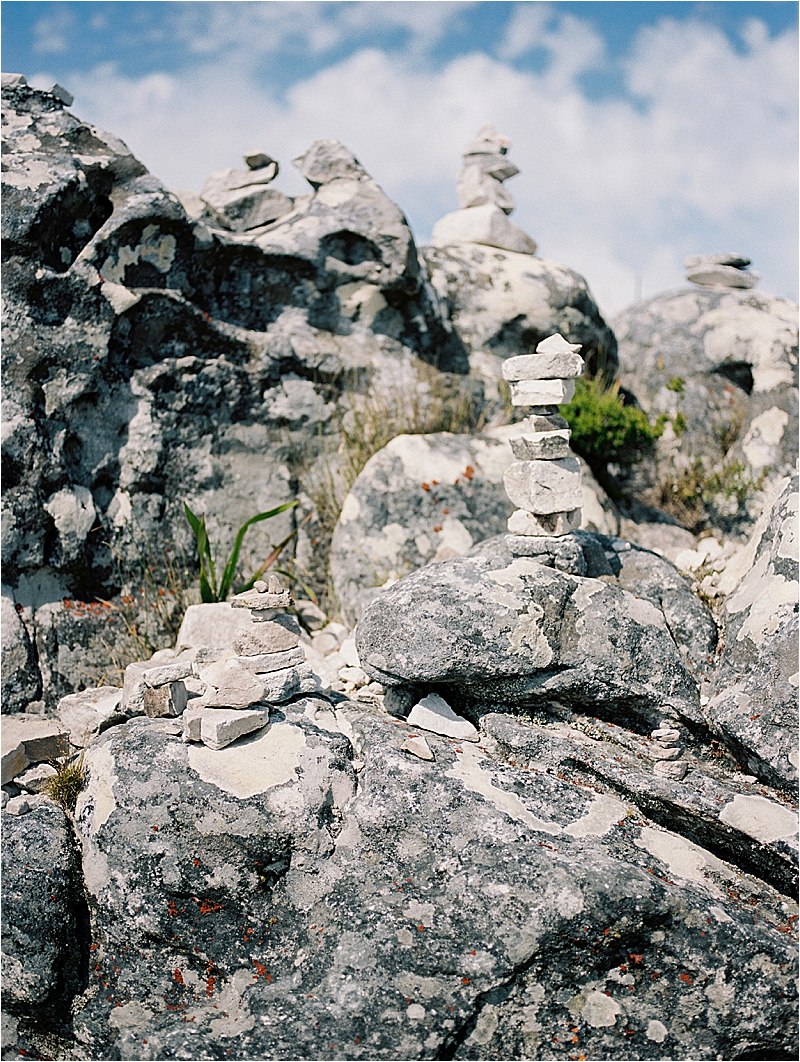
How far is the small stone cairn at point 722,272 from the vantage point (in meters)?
10.8

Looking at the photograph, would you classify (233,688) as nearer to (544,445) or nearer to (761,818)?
(544,445)

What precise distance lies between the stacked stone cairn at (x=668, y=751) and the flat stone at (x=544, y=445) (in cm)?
183

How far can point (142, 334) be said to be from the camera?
7.08 meters

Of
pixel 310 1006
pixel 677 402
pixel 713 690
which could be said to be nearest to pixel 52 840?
pixel 310 1006

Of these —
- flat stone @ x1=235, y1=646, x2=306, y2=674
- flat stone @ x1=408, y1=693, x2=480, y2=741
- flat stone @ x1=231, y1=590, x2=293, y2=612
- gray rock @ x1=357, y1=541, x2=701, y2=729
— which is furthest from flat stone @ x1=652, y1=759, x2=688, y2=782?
flat stone @ x1=231, y1=590, x2=293, y2=612

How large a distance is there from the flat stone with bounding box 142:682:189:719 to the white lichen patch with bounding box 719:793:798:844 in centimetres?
314

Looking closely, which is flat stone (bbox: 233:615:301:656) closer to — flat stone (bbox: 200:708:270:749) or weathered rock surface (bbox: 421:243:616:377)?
flat stone (bbox: 200:708:270:749)

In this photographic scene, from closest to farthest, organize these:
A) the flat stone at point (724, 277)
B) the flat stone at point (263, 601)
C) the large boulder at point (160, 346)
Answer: the flat stone at point (263, 601)
the large boulder at point (160, 346)
the flat stone at point (724, 277)

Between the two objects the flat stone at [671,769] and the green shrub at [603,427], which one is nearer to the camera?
the flat stone at [671,769]

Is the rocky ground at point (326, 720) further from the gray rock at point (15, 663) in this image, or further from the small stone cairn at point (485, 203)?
the small stone cairn at point (485, 203)

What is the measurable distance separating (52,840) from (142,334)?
13.9 feet

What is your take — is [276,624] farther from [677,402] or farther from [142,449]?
[677,402]

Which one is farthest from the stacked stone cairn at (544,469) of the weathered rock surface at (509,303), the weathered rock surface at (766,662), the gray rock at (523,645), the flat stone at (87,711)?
the weathered rock surface at (509,303)

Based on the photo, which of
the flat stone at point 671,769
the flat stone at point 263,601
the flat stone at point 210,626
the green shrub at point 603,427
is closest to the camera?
the flat stone at point 671,769
